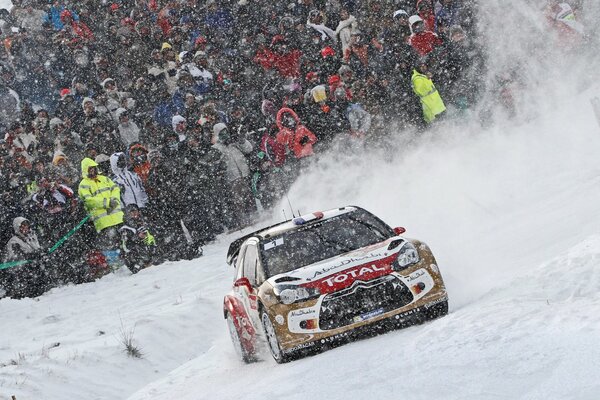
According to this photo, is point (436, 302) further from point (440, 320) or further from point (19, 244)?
point (19, 244)

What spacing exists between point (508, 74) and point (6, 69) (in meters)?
11.4

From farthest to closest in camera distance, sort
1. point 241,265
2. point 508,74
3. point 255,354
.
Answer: point 508,74 → point 241,265 → point 255,354

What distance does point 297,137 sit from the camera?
17750mm

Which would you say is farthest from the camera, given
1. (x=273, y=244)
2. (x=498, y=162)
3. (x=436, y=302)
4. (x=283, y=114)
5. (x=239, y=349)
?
(x=283, y=114)

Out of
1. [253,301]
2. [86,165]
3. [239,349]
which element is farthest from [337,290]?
[86,165]

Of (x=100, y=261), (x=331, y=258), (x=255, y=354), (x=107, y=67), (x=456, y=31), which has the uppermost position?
(x=107, y=67)

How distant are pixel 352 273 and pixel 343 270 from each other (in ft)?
0.34

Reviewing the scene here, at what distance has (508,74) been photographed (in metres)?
18.1

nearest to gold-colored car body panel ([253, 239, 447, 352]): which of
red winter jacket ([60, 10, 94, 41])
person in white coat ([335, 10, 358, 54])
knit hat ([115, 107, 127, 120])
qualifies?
person in white coat ([335, 10, 358, 54])

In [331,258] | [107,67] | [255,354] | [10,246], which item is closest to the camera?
[331,258]

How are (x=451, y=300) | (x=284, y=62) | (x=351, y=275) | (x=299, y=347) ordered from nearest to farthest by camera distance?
(x=299, y=347), (x=351, y=275), (x=451, y=300), (x=284, y=62)

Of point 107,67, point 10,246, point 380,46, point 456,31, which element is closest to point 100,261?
point 10,246

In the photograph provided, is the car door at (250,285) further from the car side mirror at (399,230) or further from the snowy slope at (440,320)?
the car side mirror at (399,230)

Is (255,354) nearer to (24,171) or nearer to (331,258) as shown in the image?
(331,258)
